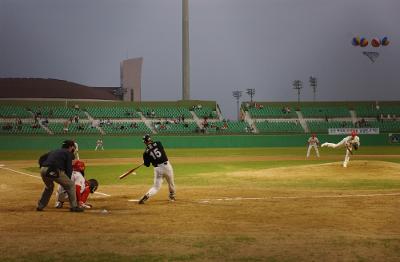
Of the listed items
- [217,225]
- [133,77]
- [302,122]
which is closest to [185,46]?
[302,122]

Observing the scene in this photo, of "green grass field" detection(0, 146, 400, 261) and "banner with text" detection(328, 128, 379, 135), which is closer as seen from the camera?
"green grass field" detection(0, 146, 400, 261)

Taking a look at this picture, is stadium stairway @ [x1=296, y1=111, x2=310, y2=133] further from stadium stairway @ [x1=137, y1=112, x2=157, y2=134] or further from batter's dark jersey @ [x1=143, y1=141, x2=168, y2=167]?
Result: batter's dark jersey @ [x1=143, y1=141, x2=168, y2=167]

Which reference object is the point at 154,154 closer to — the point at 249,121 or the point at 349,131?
the point at 249,121

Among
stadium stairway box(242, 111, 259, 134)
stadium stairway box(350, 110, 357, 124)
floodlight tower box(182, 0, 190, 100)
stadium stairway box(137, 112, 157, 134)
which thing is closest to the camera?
floodlight tower box(182, 0, 190, 100)

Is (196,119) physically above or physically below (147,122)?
above

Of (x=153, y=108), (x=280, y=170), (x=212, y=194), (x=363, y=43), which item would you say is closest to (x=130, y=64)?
(x=153, y=108)

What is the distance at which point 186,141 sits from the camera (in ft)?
204

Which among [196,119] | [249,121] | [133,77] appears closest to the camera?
[196,119]

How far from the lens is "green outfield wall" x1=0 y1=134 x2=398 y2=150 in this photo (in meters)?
58.0

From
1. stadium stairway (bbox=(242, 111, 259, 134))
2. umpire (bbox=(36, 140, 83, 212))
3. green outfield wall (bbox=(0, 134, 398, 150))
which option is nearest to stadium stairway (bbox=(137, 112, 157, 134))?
green outfield wall (bbox=(0, 134, 398, 150))

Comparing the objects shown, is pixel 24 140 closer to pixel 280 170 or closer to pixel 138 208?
pixel 280 170

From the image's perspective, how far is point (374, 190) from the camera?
19625 millimetres

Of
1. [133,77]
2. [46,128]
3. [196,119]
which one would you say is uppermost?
[133,77]

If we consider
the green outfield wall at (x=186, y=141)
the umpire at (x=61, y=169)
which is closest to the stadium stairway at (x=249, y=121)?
the green outfield wall at (x=186, y=141)
